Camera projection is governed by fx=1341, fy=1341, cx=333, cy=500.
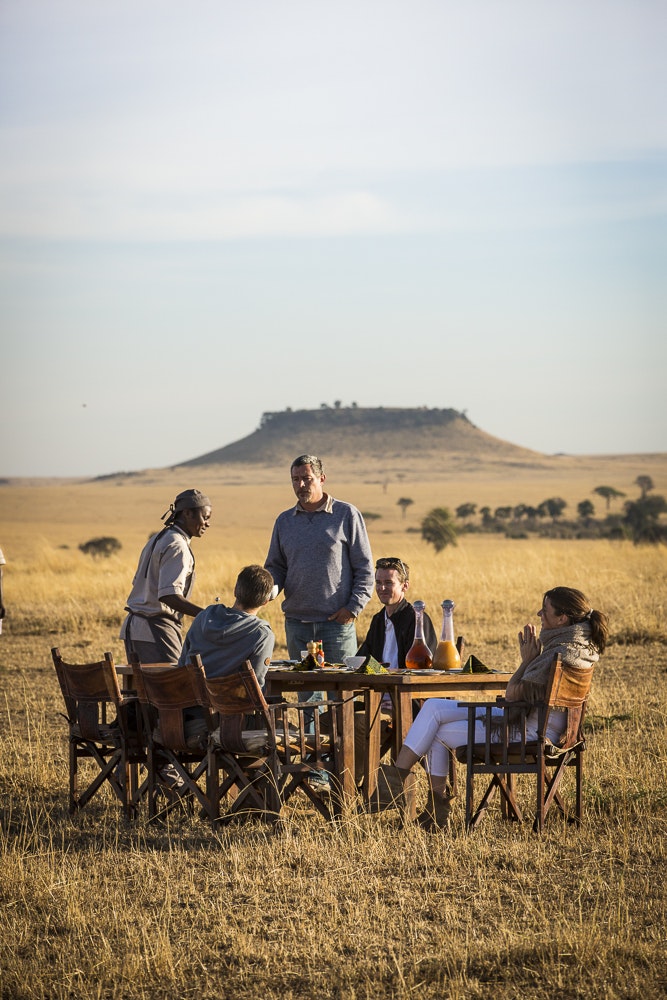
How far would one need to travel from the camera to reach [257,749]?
598cm

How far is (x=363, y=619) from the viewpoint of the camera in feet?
50.3

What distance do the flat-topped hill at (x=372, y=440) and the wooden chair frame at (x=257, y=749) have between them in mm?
121435

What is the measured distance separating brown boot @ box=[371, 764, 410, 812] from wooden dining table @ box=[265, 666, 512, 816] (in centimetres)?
4

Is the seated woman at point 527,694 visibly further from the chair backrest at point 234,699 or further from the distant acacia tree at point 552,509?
the distant acacia tree at point 552,509

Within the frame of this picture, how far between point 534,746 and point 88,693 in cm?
216

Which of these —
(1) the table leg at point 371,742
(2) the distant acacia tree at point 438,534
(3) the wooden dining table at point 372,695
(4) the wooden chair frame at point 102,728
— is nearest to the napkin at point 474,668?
(3) the wooden dining table at point 372,695

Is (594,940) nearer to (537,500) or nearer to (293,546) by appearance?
(293,546)

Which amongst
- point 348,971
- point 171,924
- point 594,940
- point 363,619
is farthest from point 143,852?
point 363,619

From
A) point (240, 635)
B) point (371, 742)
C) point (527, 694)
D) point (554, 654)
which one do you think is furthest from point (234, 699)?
point (554, 654)

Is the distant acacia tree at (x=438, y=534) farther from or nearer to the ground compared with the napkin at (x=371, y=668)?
nearer to the ground

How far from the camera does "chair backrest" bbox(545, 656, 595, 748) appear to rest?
5.74 meters

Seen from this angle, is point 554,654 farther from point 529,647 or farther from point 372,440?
point 372,440

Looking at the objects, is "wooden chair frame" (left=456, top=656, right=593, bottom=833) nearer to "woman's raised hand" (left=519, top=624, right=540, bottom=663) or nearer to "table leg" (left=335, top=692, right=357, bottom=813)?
"woman's raised hand" (left=519, top=624, right=540, bottom=663)

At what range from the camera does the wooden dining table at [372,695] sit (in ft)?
20.2
